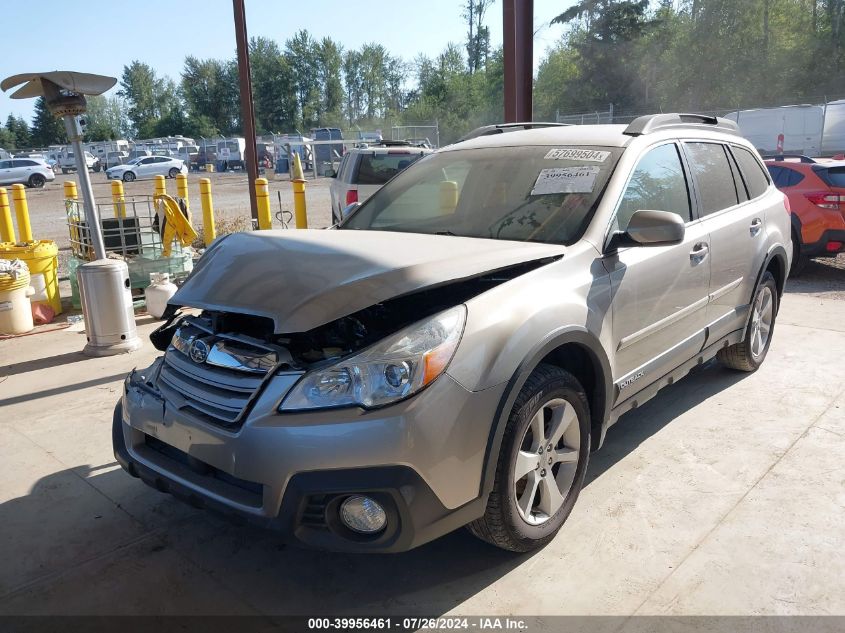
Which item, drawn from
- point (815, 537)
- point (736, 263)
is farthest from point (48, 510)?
point (736, 263)

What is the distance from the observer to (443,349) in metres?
2.37

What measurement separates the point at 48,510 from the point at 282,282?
1.89m

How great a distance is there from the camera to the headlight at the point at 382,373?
2.30 meters

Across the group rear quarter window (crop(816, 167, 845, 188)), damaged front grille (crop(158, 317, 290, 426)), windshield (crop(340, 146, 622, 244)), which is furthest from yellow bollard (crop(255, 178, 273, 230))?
rear quarter window (crop(816, 167, 845, 188))

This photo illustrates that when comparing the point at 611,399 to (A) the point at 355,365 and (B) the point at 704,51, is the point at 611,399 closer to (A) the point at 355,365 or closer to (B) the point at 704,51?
(A) the point at 355,365

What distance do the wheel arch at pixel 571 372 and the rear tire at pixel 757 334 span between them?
6.60ft

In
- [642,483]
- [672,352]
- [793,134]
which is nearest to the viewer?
[642,483]

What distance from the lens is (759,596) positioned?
2594 mm

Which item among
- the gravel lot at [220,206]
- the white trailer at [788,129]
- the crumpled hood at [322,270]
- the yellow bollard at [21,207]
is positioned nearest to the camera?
the crumpled hood at [322,270]

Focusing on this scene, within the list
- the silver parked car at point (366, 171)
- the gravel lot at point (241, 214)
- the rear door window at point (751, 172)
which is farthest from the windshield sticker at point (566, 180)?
the silver parked car at point (366, 171)

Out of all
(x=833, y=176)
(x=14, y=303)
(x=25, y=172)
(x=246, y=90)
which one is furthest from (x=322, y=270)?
(x=25, y=172)

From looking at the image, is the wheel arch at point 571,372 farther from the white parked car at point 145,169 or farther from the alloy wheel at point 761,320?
the white parked car at point 145,169

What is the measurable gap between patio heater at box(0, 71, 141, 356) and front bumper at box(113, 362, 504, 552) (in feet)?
12.9

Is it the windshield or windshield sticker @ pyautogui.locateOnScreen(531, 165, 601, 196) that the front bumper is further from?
windshield sticker @ pyautogui.locateOnScreen(531, 165, 601, 196)
